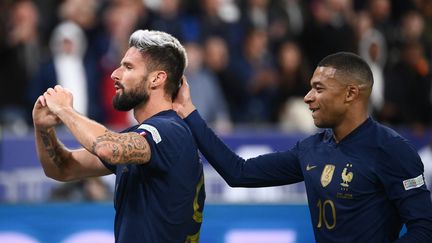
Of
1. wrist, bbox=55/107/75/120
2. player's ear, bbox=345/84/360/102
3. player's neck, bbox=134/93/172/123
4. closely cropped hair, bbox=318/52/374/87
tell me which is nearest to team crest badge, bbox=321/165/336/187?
player's ear, bbox=345/84/360/102

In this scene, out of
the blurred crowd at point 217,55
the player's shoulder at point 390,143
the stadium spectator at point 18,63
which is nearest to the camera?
the player's shoulder at point 390,143

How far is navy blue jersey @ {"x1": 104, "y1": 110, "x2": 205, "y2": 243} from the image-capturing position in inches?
188

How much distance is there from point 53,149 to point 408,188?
2.02m

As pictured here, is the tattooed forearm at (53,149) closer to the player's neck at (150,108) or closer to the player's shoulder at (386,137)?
the player's neck at (150,108)

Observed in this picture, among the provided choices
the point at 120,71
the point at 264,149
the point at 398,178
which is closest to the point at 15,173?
the point at 264,149

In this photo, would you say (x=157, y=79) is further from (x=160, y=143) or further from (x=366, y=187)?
(x=366, y=187)

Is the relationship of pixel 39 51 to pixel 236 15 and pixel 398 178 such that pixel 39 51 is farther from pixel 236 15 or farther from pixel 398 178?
pixel 398 178

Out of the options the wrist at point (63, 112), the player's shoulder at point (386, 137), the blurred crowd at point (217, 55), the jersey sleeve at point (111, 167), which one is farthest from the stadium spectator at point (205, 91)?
the wrist at point (63, 112)

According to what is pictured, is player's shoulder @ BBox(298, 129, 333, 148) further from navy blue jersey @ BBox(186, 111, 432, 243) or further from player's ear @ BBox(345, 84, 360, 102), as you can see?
player's ear @ BBox(345, 84, 360, 102)

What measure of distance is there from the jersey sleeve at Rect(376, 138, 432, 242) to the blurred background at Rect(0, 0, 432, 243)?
5860 mm

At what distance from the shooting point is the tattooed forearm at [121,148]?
4562 mm

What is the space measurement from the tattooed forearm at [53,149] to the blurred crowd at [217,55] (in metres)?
6.30

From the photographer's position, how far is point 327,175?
5059 mm

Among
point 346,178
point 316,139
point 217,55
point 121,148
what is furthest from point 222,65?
point 121,148
